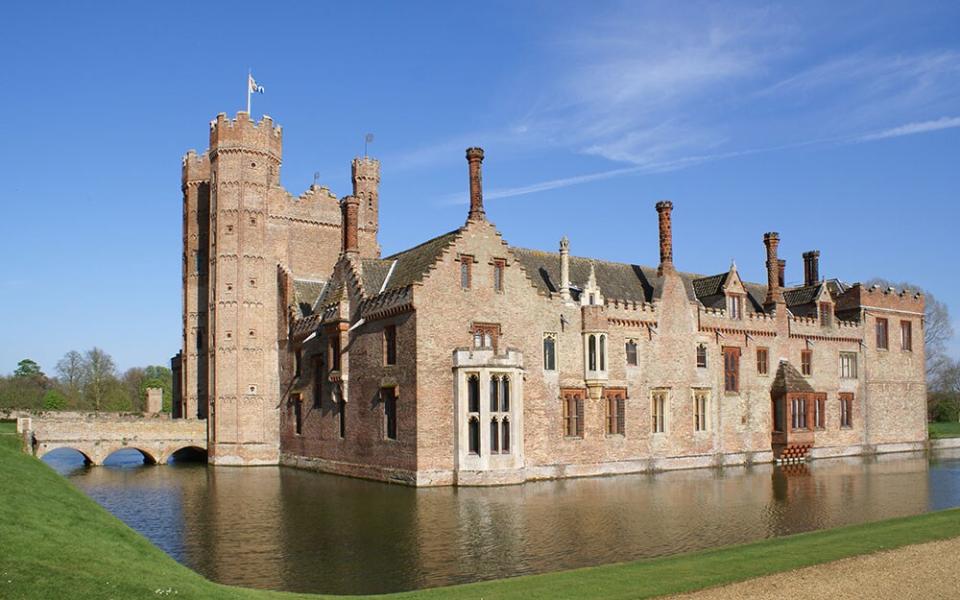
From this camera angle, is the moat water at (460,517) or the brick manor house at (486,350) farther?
the brick manor house at (486,350)

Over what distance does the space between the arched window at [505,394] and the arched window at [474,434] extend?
1.17m

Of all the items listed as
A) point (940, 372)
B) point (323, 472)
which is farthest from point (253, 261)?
point (940, 372)

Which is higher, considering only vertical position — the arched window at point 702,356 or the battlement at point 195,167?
the battlement at point 195,167

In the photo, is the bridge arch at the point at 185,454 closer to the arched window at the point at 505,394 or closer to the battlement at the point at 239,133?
the battlement at the point at 239,133

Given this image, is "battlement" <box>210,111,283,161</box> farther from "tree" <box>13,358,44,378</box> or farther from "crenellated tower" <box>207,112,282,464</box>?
"tree" <box>13,358,44,378</box>

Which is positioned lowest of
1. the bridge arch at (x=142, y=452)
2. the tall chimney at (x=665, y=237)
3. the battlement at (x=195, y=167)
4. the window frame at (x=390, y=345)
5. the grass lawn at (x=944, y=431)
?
the grass lawn at (x=944, y=431)

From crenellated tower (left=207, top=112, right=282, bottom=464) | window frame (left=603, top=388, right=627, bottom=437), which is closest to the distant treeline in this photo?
crenellated tower (left=207, top=112, right=282, bottom=464)

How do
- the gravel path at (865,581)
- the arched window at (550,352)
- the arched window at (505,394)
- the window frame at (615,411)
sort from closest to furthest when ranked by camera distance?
the gravel path at (865,581) < the arched window at (505,394) < the arched window at (550,352) < the window frame at (615,411)

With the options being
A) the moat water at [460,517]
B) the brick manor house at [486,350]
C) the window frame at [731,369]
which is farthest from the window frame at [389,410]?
the window frame at [731,369]

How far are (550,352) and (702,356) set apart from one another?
9852mm

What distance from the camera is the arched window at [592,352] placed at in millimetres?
38344

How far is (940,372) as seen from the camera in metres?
95.9

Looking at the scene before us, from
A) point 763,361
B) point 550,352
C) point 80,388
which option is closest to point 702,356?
point 763,361

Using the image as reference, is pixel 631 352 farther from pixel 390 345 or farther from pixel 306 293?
pixel 306 293
